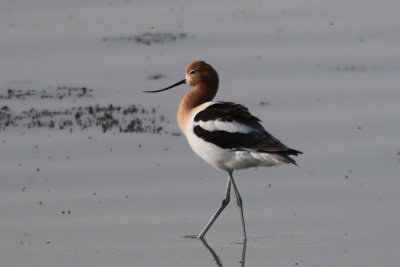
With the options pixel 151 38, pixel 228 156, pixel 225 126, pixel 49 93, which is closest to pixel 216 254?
pixel 228 156

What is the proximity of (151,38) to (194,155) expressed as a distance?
430 inches

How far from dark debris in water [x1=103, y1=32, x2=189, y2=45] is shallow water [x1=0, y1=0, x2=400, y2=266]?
Answer: 0.13 m

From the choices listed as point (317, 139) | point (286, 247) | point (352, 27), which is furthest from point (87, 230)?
point (352, 27)

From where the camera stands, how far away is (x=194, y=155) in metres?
18.3

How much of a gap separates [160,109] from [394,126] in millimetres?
4566

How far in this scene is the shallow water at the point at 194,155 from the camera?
13.0 m

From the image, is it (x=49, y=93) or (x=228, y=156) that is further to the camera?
(x=49, y=93)

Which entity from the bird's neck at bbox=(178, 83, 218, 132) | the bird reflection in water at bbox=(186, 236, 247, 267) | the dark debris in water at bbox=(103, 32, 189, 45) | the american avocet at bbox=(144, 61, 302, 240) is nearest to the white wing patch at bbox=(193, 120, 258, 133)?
the american avocet at bbox=(144, 61, 302, 240)

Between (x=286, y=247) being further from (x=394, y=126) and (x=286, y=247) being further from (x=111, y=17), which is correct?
(x=111, y=17)

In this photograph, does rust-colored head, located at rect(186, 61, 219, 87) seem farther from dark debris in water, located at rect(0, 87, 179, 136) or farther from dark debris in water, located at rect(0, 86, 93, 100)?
dark debris in water, located at rect(0, 86, 93, 100)

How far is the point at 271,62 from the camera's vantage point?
26188 mm

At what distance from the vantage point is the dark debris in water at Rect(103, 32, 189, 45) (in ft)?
93.5

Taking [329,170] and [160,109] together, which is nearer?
[329,170]

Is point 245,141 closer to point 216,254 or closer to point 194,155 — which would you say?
point 216,254
